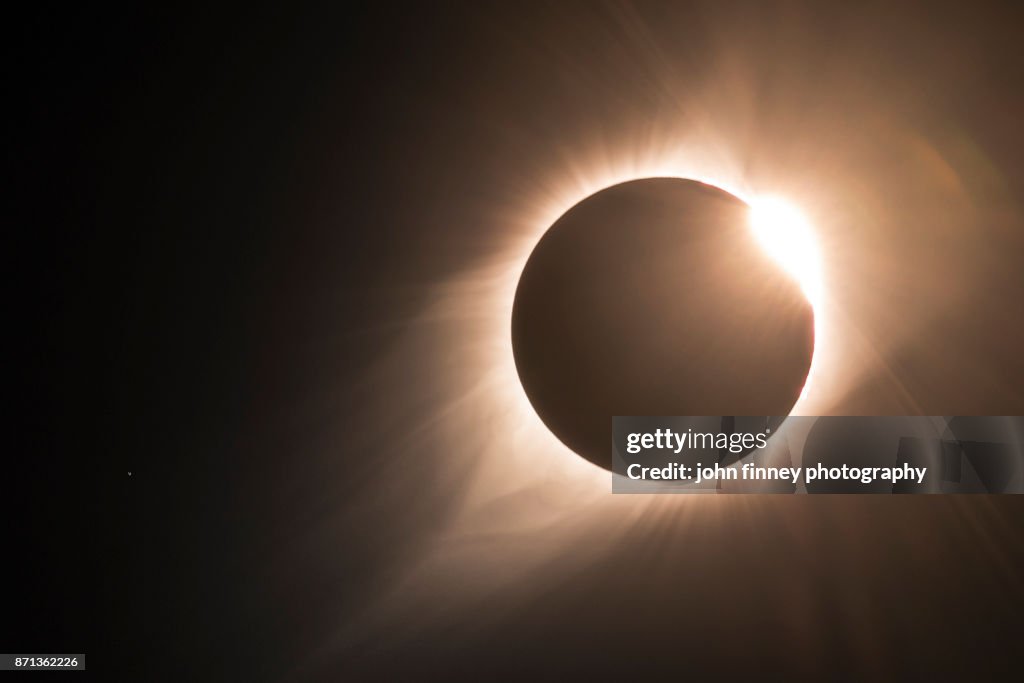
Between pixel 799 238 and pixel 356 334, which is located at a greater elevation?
pixel 799 238

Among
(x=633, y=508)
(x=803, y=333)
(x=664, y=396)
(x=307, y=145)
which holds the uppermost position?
(x=307, y=145)

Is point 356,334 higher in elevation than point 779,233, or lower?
lower

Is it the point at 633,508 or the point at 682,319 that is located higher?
the point at 682,319

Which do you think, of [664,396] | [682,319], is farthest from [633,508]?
[682,319]

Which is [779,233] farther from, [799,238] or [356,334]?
[356,334]

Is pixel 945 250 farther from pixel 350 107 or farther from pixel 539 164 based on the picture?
pixel 350 107

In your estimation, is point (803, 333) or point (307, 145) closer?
point (803, 333)

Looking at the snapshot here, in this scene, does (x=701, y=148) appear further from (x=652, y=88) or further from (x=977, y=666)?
(x=977, y=666)

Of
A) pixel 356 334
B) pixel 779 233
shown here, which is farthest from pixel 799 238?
pixel 356 334
